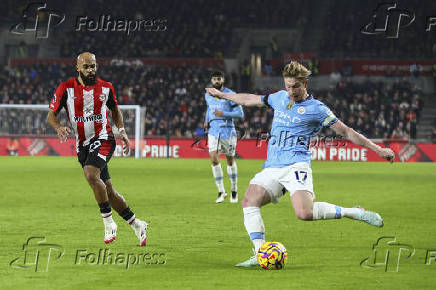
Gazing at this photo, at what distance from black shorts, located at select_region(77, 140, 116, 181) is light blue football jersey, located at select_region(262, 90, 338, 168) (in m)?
2.25

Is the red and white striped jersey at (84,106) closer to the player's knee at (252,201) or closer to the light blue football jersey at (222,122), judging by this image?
the player's knee at (252,201)

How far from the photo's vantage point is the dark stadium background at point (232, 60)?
38.2 m

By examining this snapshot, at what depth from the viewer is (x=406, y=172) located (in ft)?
84.6

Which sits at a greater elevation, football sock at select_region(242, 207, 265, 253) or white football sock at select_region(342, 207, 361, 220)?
white football sock at select_region(342, 207, 361, 220)

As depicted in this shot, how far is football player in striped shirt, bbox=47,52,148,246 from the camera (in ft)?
31.0

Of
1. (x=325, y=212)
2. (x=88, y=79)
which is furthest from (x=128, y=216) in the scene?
(x=325, y=212)

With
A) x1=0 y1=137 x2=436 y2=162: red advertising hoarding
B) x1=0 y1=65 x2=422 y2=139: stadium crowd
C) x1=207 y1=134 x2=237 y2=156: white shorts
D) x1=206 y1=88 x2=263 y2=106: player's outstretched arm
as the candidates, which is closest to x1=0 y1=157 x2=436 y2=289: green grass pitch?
x1=207 y1=134 x2=237 y2=156: white shorts

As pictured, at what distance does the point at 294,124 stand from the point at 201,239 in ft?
8.45

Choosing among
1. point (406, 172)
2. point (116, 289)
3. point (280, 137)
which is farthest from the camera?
point (406, 172)

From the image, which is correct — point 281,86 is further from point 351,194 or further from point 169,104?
point 351,194

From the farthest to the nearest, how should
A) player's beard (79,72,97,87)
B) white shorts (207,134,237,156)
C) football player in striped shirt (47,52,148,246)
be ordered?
white shorts (207,134,237,156)
player's beard (79,72,97,87)
football player in striped shirt (47,52,148,246)

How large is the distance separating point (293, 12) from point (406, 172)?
22851mm

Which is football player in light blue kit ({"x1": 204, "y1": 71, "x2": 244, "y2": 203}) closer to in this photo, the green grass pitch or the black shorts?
the green grass pitch

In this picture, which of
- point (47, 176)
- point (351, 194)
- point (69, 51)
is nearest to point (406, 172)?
point (351, 194)
